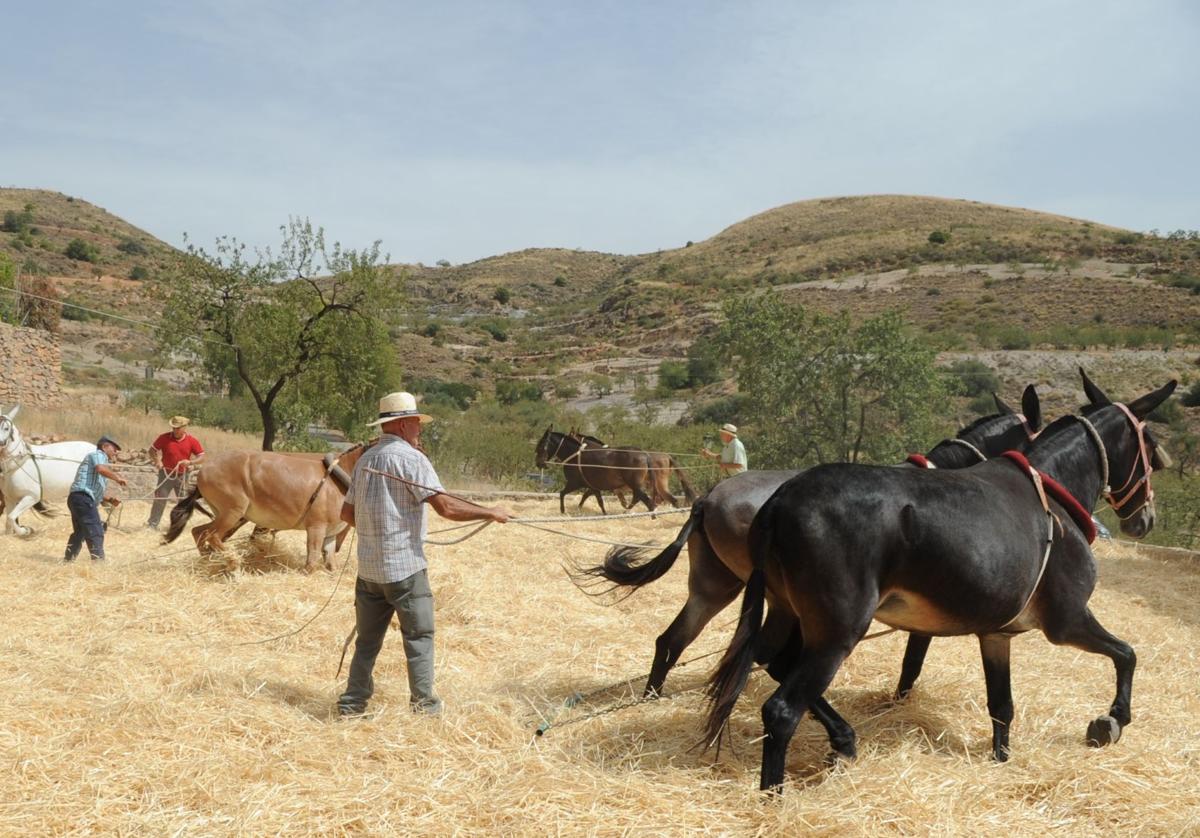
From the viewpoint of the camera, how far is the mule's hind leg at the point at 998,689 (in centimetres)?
416

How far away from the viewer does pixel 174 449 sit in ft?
36.8

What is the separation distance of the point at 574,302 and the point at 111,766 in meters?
84.9

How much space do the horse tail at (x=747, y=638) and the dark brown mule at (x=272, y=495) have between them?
5.03 metres

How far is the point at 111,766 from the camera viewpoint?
3.76m

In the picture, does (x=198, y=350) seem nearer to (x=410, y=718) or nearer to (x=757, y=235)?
(x=410, y=718)

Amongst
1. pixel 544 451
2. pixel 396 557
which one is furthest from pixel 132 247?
pixel 396 557

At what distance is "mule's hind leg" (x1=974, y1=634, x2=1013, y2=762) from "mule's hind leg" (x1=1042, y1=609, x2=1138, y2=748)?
24 centimetres

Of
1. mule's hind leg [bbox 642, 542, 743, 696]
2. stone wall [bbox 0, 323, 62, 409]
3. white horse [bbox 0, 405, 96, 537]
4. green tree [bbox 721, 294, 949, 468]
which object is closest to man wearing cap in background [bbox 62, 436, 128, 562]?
white horse [bbox 0, 405, 96, 537]

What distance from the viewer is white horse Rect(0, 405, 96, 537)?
34.5 ft

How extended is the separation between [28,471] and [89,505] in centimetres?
282

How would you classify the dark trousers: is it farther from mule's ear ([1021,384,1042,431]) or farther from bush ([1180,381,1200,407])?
bush ([1180,381,1200,407])

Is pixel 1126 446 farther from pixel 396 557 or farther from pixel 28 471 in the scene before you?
pixel 28 471

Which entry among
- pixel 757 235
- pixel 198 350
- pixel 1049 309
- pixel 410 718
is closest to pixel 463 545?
pixel 410 718

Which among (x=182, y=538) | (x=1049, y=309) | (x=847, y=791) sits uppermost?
(x=1049, y=309)
